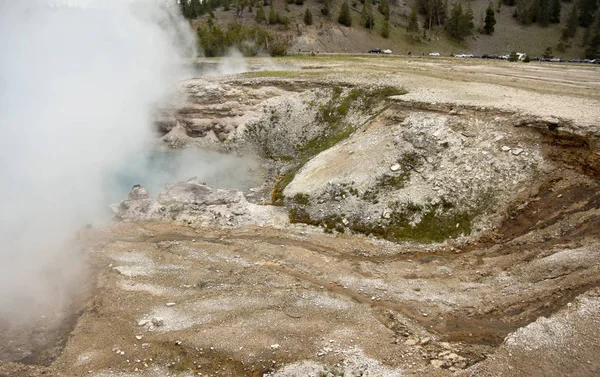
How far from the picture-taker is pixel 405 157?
2412 cm

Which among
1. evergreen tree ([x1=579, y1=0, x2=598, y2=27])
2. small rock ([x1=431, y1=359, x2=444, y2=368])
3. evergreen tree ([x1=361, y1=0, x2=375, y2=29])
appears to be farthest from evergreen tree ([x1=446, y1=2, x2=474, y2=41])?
small rock ([x1=431, y1=359, x2=444, y2=368])

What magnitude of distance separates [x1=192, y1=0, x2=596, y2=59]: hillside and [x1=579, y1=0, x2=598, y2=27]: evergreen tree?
1854 mm

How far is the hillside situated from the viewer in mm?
80750

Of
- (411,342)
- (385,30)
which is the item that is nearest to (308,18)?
(385,30)

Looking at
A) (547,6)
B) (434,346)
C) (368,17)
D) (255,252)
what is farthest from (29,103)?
(547,6)

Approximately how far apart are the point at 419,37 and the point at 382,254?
79.5 meters

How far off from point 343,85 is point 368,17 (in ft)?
210

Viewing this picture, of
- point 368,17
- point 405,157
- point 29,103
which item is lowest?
point 405,157

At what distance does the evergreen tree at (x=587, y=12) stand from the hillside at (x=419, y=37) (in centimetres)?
185

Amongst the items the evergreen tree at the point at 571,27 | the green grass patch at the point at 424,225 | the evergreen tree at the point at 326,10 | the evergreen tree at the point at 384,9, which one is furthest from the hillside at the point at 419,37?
the green grass patch at the point at 424,225

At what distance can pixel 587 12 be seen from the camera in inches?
3196

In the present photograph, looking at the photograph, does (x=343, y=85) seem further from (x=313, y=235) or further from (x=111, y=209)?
(x=111, y=209)

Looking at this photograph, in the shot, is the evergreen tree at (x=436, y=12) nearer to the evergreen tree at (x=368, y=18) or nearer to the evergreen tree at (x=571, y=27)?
the evergreen tree at (x=368, y=18)

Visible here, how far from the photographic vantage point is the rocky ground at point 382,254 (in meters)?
13.3
